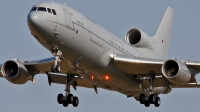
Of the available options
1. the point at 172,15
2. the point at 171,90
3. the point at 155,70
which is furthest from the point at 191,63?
the point at 172,15

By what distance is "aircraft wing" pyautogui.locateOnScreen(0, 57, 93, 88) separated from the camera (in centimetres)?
4469

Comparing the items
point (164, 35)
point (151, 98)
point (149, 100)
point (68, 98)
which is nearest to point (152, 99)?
point (151, 98)

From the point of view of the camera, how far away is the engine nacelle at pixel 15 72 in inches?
1815

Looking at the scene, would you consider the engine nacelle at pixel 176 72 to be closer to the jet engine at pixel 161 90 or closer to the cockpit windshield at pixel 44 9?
the jet engine at pixel 161 90

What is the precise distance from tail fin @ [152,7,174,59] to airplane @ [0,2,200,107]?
4.50 meters

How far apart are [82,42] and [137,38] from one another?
11483 millimetres

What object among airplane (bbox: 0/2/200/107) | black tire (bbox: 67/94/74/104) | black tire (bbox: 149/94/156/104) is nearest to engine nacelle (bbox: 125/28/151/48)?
airplane (bbox: 0/2/200/107)

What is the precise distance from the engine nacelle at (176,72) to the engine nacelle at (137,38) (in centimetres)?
772

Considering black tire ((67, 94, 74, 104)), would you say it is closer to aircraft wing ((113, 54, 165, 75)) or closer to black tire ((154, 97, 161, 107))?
aircraft wing ((113, 54, 165, 75))

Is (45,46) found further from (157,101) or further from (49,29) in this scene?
(157,101)

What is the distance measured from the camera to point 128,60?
43.4 metres

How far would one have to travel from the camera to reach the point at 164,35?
58625 millimetres

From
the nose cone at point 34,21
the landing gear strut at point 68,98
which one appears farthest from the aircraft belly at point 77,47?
the landing gear strut at point 68,98

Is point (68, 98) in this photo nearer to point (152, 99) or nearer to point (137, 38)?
point (152, 99)
